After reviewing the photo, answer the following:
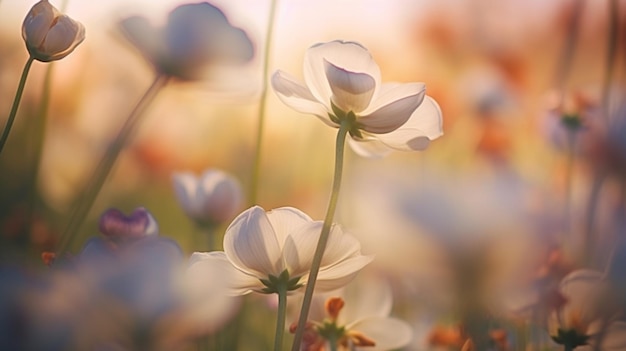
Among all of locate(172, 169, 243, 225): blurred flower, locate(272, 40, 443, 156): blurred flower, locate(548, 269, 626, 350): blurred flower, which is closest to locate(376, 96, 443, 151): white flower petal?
locate(272, 40, 443, 156): blurred flower

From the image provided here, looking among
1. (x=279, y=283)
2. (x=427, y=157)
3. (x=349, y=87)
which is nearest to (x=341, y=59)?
(x=349, y=87)

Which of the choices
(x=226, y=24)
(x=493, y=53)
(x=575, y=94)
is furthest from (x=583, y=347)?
(x=493, y=53)

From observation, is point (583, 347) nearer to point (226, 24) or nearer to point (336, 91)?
point (336, 91)

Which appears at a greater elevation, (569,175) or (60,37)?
(60,37)

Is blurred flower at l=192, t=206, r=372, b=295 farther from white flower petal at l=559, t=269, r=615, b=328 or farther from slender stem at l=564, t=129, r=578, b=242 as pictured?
slender stem at l=564, t=129, r=578, b=242

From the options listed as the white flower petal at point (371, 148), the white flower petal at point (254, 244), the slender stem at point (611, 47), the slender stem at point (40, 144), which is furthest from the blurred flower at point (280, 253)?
the slender stem at point (611, 47)

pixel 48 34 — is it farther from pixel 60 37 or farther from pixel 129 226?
pixel 129 226

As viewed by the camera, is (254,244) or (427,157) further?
(427,157)
